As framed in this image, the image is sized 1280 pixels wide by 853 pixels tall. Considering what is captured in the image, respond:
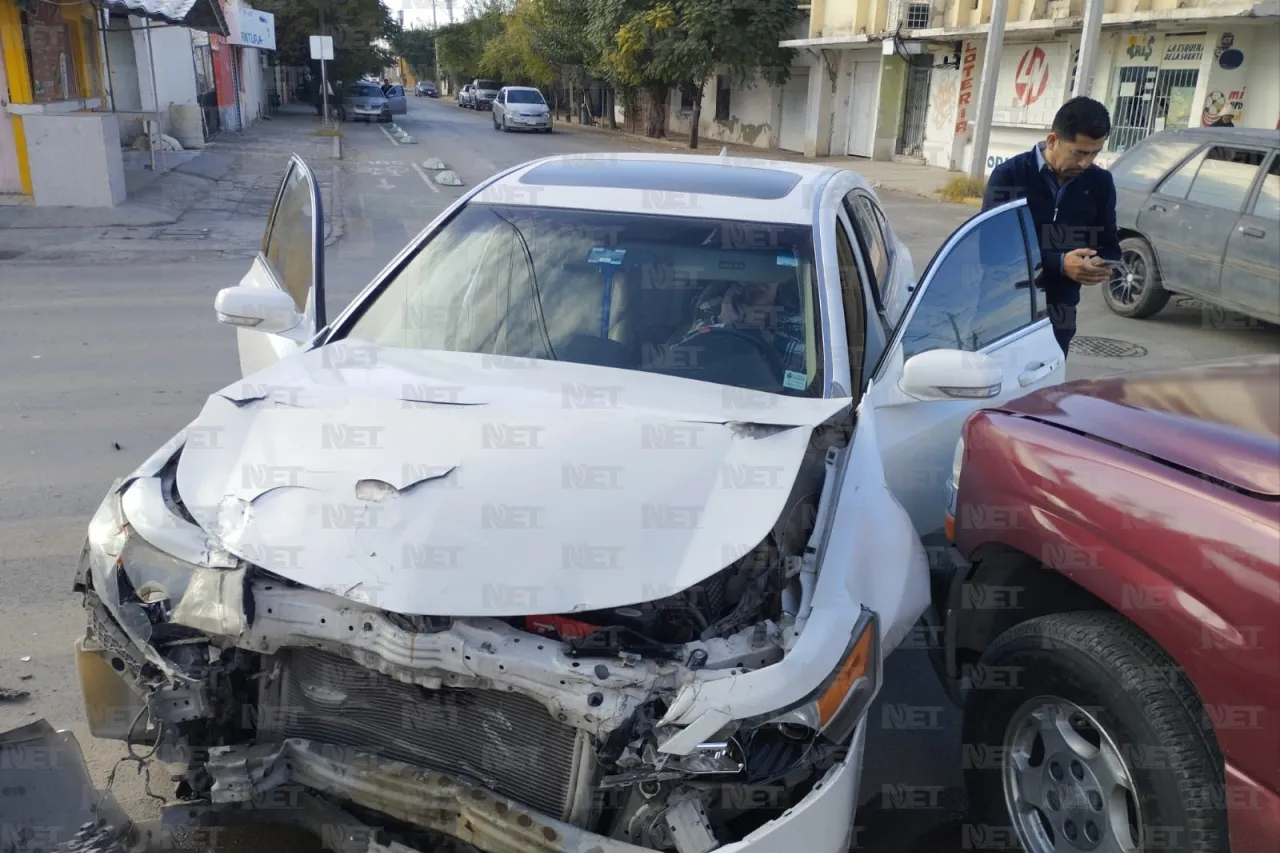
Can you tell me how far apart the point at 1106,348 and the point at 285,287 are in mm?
6810

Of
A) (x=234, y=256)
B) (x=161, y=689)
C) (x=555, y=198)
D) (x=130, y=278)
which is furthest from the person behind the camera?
(x=234, y=256)

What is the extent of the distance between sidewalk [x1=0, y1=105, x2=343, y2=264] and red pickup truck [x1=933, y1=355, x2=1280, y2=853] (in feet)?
27.1

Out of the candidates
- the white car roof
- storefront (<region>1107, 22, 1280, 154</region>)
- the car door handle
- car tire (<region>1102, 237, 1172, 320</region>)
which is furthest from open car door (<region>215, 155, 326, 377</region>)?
storefront (<region>1107, 22, 1280, 154</region>)

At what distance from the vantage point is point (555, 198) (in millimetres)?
3826

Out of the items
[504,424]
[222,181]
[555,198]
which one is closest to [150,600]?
[504,424]

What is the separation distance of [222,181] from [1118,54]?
55.0ft

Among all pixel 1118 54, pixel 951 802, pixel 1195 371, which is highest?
pixel 1118 54

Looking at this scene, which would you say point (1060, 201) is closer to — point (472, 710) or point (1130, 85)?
point (472, 710)

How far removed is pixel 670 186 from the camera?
381cm

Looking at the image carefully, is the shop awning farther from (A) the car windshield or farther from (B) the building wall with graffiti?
(A) the car windshield

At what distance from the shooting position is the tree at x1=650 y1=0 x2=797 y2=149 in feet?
91.8

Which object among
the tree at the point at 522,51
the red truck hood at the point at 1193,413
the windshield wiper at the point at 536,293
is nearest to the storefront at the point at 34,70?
the windshield wiper at the point at 536,293

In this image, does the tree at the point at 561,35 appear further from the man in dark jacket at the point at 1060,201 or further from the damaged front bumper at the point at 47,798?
the damaged front bumper at the point at 47,798

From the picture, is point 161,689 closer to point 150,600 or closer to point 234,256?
point 150,600
